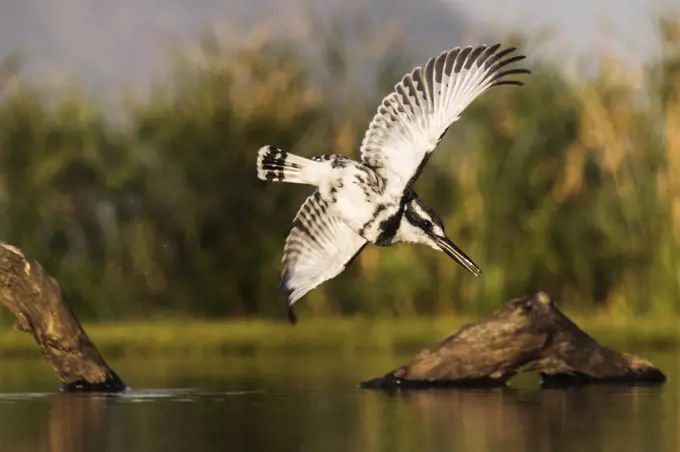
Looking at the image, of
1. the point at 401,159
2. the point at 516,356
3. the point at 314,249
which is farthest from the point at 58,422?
the point at 516,356

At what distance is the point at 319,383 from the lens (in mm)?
12133

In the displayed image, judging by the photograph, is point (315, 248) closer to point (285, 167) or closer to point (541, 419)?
point (285, 167)

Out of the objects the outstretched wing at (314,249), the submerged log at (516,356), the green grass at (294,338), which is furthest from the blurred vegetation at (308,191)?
the outstretched wing at (314,249)

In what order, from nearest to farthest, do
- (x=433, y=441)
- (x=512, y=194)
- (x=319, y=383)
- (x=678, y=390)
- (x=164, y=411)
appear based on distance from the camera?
(x=433, y=441)
(x=164, y=411)
(x=678, y=390)
(x=319, y=383)
(x=512, y=194)

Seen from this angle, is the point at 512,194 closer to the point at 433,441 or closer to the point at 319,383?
the point at 319,383

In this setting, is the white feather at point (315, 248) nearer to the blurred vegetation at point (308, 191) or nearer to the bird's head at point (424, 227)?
the bird's head at point (424, 227)

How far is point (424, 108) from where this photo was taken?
9062mm

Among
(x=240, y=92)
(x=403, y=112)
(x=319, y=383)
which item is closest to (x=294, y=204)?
(x=240, y=92)

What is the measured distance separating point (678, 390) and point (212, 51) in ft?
22.8

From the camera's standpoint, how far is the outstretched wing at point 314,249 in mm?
9836

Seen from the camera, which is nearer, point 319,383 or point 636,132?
point 319,383

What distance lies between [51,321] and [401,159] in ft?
11.1

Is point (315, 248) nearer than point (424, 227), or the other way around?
point (424, 227)

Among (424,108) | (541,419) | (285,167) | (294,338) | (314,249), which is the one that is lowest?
(541,419)
